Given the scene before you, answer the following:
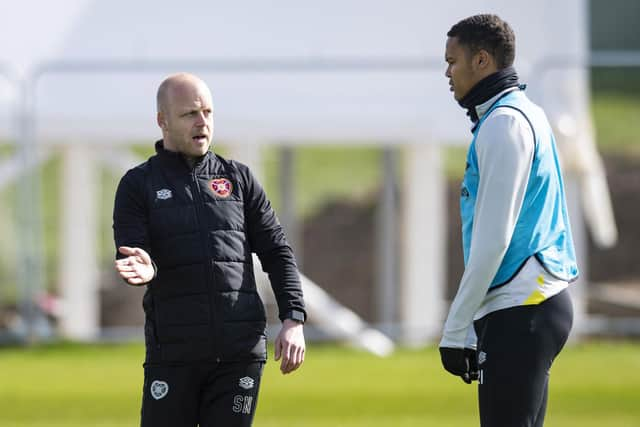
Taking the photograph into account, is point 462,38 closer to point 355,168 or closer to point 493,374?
point 493,374

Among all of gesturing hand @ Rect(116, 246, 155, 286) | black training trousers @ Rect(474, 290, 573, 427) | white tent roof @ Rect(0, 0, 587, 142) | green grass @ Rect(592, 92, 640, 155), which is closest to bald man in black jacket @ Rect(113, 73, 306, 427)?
gesturing hand @ Rect(116, 246, 155, 286)

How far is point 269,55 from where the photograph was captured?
14.5 m

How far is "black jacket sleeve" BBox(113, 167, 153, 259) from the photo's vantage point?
4570 millimetres

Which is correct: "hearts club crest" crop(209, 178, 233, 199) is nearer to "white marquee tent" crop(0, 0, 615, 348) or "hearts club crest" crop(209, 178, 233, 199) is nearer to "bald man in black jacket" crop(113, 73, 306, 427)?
"bald man in black jacket" crop(113, 73, 306, 427)

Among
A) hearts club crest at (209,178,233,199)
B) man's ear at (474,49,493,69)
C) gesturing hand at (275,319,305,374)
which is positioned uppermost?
man's ear at (474,49,493,69)

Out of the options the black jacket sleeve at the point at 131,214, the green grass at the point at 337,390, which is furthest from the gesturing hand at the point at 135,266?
the green grass at the point at 337,390

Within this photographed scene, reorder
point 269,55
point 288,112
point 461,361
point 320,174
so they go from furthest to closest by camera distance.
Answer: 1. point 320,174
2. point 269,55
3. point 288,112
4. point 461,361

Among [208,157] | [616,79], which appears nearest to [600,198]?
[208,157]

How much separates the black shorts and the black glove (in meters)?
0.74

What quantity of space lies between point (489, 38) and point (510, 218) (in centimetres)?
59

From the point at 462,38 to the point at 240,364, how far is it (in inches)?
51.8

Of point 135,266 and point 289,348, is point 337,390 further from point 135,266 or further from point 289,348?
point 135,266

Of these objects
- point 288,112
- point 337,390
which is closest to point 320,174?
point 288,112

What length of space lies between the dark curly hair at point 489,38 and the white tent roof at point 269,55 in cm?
921
